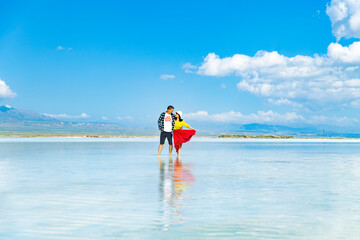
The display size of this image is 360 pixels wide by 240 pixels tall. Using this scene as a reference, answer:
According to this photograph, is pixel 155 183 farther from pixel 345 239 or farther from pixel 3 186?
pixel 345 239

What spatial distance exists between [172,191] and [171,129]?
35.7 feet

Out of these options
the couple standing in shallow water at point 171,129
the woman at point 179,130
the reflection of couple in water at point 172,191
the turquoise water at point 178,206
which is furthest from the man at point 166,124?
the turquoise water at point 178,206

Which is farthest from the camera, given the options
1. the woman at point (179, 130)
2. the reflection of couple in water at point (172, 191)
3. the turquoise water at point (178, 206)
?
the woman at point (179, 130)

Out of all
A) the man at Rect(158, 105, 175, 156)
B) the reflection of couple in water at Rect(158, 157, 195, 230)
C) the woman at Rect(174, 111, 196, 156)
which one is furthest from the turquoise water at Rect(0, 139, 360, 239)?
the woman at Rect(174, 111, 196, 156)

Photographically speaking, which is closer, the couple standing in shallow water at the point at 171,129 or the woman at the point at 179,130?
the couple standing in shallow water at the point at 171,129

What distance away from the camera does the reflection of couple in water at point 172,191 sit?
6.03 metres

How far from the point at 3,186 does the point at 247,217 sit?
17.6 ft

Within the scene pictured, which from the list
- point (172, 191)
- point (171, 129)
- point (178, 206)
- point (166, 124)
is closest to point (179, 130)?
point (171, 129)

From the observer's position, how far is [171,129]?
19266 mm

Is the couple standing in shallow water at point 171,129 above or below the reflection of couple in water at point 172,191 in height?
above

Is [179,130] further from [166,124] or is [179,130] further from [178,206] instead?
[178,206]

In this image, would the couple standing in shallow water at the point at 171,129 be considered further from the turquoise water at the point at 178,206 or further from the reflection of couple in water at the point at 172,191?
the turquoise water at the point at 178,206

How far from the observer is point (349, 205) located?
712 centimetres

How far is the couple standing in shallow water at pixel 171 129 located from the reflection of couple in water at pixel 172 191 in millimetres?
6527
